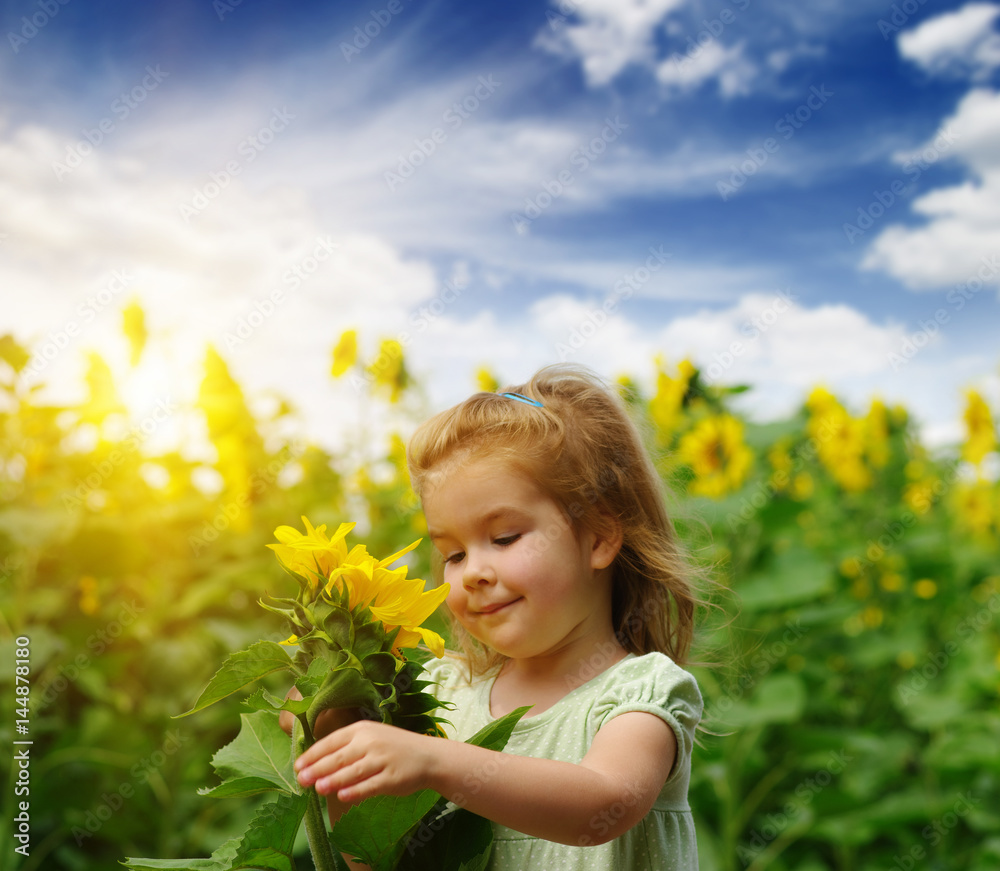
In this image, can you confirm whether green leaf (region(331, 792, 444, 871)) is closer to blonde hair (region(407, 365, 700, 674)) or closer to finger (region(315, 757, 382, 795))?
finger (region(315, 757, 382, 795))

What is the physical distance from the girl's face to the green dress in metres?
0.08

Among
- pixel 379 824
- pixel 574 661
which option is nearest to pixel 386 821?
pixel 379 824

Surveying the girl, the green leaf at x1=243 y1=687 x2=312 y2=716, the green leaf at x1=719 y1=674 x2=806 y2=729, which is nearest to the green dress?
the girl

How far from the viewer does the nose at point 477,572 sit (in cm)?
97

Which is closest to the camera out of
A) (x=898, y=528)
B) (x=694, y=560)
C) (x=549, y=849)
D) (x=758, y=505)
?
(x=549, y=849)

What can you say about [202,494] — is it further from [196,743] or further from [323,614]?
[323,614]

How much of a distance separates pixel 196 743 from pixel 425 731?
1770mm

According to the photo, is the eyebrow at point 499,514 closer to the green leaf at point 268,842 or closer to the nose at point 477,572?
the nose at point 477,572

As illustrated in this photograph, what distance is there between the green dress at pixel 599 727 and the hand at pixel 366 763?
0.99ft

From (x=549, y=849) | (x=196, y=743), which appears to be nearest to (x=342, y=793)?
(x=549, y=849)

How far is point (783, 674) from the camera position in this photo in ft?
9.20

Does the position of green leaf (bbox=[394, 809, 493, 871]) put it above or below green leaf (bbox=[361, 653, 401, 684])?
below

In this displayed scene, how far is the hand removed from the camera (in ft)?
2.16

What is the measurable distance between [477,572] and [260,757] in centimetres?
28
